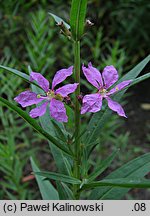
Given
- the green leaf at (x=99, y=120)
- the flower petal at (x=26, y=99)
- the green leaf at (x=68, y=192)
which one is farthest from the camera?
the green leaf at (x=68, y=192)

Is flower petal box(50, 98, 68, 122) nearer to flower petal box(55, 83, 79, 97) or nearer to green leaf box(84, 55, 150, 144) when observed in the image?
flower petal box(55, 83, 79, 97)

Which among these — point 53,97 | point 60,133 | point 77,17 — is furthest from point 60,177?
point 77,17

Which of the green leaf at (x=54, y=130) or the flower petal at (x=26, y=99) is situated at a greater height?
the flower petal at (x=26, y=99)

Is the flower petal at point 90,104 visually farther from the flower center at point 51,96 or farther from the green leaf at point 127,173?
the green leaf at point 127,173

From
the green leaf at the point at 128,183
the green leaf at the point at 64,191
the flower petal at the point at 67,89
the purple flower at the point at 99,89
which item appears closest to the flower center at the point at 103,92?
the purple flower at the point at 99,89

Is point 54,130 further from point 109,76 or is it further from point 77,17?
point 77,17

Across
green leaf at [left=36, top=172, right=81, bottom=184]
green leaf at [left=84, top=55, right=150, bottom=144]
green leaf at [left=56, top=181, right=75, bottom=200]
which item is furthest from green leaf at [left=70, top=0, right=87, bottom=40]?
green leaf at [left=56, top=181, right=75, bottom=200]

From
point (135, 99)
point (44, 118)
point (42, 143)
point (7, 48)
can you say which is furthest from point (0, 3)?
point (44, 118)
